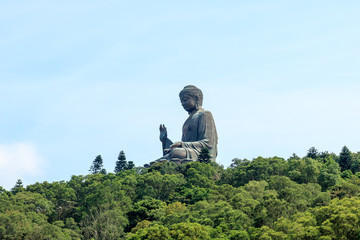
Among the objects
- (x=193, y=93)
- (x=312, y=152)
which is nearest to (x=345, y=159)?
(x=312, y=152)

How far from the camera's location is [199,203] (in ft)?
113

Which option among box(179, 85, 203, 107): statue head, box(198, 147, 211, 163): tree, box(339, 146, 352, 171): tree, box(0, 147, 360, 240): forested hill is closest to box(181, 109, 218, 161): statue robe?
box(179, 85, 203, 107): statue head

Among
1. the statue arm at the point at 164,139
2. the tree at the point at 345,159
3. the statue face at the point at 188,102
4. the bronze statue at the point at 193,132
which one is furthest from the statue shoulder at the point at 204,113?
the tree at the point at 345,159

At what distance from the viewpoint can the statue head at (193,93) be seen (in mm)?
52250

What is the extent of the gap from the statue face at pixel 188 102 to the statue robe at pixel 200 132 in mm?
457

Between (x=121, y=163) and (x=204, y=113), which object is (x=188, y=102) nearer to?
(x=204, y=113)

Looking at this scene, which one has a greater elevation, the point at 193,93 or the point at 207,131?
the point at 193,93

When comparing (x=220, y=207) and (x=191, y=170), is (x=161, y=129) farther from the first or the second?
(x=220, y=207)

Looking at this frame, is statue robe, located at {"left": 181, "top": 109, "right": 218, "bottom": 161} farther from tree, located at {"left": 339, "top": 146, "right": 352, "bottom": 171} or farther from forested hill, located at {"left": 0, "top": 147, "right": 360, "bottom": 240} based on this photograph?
tree, located at {"left": 339, "top": 146, "right": 352, "bottom": 171}

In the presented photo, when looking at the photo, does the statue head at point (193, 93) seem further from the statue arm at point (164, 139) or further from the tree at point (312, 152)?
the tree at point (312, 152)

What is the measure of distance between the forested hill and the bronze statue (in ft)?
8.18

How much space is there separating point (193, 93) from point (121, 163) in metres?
6.50

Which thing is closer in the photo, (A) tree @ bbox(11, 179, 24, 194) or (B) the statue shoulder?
(A) tree @ bbox(11, 179, 24, 194)

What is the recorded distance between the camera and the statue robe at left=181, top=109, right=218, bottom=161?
1991 inches
